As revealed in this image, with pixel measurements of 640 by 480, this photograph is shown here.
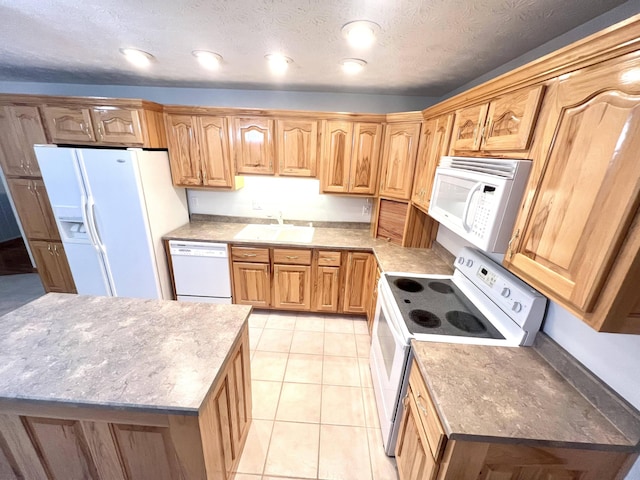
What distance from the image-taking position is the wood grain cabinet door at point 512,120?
102 centimetres

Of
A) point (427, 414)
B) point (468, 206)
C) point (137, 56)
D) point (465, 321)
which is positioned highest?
point (137, 56)

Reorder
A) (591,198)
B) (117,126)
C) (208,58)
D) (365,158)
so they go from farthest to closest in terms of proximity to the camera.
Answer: (365,158)
(117,126)
(208,58)
(591,198)

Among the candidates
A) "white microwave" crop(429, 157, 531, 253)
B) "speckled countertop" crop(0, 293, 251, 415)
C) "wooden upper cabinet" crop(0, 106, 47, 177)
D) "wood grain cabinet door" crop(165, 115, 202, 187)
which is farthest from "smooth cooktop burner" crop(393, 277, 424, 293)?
"wooden upper cabinet" crop(0, 106, 47, 177)

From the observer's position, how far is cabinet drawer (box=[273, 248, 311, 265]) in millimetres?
2586

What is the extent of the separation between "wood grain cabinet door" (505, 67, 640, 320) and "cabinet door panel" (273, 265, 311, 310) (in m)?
1.97

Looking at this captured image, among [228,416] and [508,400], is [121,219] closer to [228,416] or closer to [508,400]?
[228,416]

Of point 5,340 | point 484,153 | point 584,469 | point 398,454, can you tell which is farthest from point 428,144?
point 5,340

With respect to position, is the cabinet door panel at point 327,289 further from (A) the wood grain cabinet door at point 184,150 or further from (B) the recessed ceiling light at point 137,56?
(B) the recessed ceiling light at point 137,56

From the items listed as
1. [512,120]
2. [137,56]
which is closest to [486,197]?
[512,120]

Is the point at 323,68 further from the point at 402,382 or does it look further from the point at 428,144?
the point at 402,382

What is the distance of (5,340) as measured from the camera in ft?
3.69

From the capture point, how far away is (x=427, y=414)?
1.04 m

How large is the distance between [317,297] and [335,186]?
48.3 inches

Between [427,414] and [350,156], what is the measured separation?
2219 millimetres
